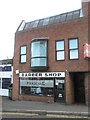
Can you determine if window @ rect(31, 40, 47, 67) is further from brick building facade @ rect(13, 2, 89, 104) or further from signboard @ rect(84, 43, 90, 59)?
signboard @ rect(84, 43, 90, 59)

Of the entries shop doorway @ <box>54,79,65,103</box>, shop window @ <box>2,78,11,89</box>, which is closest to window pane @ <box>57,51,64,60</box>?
shop doorway @ <box>54,79,65,103</box>

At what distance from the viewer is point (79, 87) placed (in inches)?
643

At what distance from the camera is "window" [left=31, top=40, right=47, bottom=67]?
16.4 metres

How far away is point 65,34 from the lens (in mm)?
15727

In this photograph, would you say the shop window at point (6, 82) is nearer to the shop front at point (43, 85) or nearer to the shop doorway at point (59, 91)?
the shop front at point (43, 85)

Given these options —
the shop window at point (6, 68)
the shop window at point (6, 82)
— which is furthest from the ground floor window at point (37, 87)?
the shop window at point (6, 82)

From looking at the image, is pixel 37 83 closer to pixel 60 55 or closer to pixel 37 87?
pixel 37 87

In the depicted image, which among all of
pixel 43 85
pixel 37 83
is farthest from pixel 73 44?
pixel 37 83

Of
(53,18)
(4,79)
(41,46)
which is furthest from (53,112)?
(4,79)

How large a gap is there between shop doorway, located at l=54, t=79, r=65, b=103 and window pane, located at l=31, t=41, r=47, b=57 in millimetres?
2663

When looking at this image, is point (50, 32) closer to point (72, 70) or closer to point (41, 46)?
point (41, 46)

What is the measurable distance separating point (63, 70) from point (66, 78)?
27.0 inches

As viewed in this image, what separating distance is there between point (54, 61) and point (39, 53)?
1.55 meters

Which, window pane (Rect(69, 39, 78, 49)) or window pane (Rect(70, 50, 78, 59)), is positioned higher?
window pane (Rect(69, 39, 78, 49))
